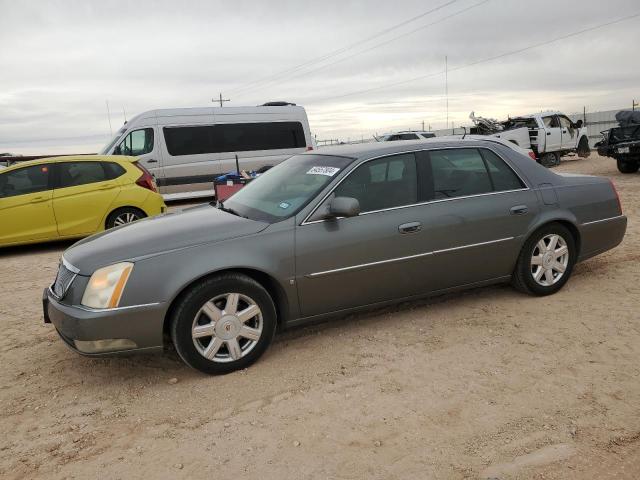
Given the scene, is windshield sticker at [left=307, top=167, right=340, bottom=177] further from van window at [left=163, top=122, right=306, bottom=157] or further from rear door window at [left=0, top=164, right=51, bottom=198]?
van window at [left=163, top=122, right=306, bottom=157]

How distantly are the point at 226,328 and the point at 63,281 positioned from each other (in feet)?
3.76

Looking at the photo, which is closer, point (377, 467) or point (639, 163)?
point (377, 467)

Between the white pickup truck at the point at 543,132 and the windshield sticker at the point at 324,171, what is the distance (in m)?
14.7

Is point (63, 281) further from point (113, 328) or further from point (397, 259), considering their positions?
point (397, 259)

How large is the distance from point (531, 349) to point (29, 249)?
8.03 meters

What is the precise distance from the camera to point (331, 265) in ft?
12.5

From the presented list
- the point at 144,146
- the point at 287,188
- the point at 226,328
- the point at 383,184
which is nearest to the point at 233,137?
the point at 144,146

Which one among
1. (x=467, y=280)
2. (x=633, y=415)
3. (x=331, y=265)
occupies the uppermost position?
(x=331, y=265)

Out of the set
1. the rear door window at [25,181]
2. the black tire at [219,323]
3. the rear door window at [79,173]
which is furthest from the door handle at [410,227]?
the rear door window at [25,181]

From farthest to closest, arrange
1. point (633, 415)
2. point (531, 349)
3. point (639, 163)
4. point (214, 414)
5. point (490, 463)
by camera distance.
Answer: point (639, 163) < point (531, 349) < point (214, 414) < point (633, 415) < point (490, 463)

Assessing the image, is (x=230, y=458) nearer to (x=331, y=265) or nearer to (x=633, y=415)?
(x=331, y=265)

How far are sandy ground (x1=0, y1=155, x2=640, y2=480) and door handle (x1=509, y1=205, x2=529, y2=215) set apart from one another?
79 cm

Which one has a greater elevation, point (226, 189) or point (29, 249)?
point (226, 189)

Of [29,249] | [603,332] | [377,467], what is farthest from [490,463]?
[29,249]
